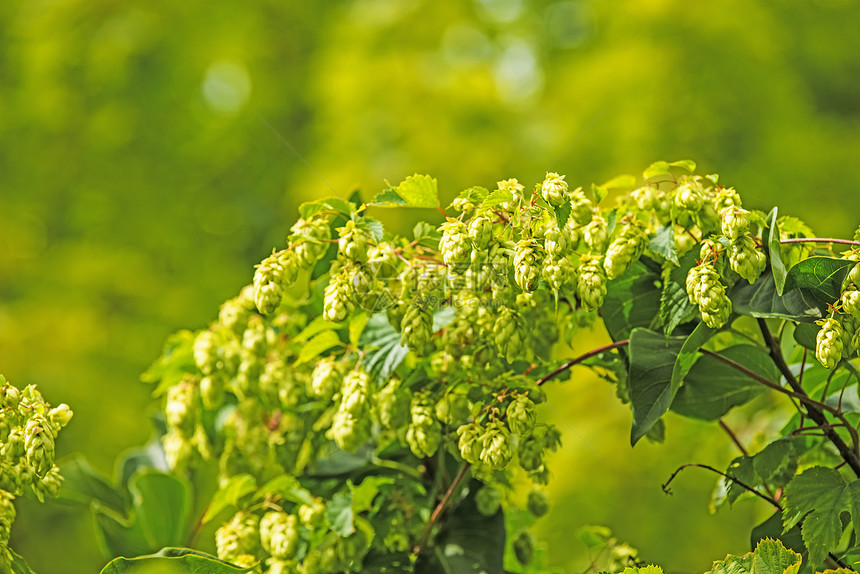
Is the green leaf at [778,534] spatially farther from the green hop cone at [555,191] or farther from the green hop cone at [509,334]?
the green hop cone at [555,191]

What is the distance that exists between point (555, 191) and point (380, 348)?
0.39 m

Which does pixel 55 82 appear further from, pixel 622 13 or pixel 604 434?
pixel 604 434

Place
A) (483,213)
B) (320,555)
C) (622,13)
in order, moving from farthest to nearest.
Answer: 1. (622,13)
2. (320,555)
3. (483,213)

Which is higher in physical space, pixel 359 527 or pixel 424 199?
pixel 424 199

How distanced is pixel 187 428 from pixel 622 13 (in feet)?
15.3

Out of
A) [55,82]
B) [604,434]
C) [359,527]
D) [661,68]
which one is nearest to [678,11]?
[661,68]

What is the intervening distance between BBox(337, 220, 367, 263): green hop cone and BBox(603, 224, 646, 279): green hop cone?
1.01ft

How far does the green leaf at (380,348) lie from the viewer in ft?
3.81

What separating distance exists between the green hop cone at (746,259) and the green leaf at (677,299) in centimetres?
7

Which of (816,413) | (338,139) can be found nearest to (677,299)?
(816,413)

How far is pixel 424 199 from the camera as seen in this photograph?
3.59 feet

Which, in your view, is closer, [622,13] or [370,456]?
[370,456]

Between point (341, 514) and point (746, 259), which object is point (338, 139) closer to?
point (341, 514)

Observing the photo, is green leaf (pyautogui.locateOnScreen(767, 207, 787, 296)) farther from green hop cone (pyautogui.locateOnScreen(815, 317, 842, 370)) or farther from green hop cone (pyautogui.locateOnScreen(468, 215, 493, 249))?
green hop cone (pyautogui.locateOnScreen(468, 215, 493, 249))
